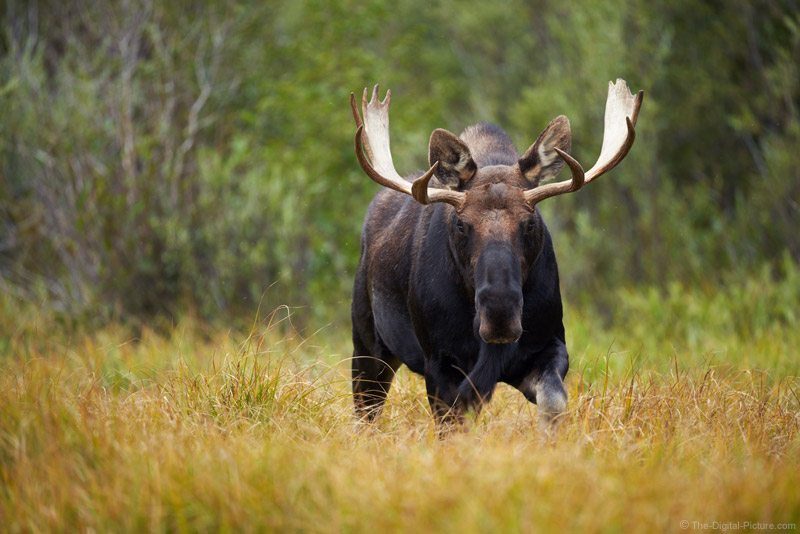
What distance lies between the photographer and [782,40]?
1241cm

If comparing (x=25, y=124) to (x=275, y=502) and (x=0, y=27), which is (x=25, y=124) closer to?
(x=0, y=27)

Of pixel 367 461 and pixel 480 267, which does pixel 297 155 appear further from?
pixel 367 461

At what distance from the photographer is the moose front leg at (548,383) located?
4512 millimetres

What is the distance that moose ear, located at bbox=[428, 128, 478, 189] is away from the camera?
4.96 metres

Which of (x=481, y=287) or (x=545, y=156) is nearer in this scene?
(x=481, y=287)

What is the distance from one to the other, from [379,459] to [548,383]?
3.75 ft

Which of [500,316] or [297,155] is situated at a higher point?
[297,155]

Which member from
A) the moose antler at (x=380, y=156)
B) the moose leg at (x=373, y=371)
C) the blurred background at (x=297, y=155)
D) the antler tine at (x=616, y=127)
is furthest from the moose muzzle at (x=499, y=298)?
the blurred background at (x=297, y=155)

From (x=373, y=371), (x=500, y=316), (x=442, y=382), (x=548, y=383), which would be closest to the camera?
(x=500, y=316)

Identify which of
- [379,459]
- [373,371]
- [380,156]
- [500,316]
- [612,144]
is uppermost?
[612,144]

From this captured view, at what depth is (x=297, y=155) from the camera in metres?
14.8

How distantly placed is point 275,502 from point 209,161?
8920 millimetres

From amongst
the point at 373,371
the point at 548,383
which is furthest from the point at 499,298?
the point at 373,371

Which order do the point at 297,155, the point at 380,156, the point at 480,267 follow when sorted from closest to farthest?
the point at 480,267 < the point at 380,156 < the point at 297,155
